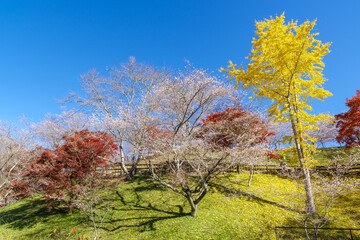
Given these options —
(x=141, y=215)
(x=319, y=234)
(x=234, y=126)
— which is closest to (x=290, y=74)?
(x=234, y=126)

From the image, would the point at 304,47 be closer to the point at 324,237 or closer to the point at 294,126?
the point at 294,126

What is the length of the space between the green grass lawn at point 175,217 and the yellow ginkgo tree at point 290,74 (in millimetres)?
2440

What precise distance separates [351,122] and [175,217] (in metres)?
17.4

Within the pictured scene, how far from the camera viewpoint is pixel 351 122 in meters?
15.6

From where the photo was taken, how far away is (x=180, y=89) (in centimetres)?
1342

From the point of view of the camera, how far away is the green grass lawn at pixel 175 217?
28.0 ft

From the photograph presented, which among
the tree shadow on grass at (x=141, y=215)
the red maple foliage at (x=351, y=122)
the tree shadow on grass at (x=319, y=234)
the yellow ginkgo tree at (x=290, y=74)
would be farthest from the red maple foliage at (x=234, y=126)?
the red maple foliage at (x=351, y=122)

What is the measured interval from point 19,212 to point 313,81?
22.5 m

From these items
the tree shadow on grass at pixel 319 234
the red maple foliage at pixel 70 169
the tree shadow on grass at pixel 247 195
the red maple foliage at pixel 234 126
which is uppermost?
the red maple foliage at pixel 234 126

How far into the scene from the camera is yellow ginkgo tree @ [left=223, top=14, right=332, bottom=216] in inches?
383

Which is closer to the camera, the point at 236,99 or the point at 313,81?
the point at 313,81

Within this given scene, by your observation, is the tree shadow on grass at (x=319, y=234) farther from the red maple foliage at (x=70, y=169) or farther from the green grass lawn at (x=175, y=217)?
the red maple foliage at (x=70, y=169)

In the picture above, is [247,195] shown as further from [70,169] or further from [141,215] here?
[70,169]

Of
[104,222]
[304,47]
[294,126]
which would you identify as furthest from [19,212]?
[304,47]
